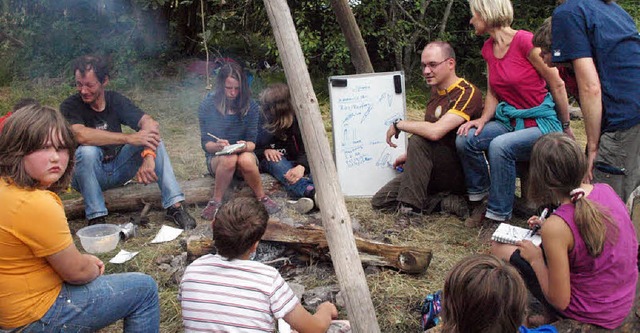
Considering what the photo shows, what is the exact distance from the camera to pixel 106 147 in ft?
16.1

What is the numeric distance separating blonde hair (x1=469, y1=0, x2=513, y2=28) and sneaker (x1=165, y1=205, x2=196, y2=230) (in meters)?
2.61

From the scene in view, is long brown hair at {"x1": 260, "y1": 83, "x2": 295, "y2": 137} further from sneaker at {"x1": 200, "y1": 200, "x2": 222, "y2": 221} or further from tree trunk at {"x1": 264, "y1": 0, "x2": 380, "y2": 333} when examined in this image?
tree trunk at {"x1": 264, "y1": 0, "x2": 380, "y2": 333}

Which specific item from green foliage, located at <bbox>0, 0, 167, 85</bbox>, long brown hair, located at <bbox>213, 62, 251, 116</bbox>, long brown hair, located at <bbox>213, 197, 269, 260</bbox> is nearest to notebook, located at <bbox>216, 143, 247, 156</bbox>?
long brown hair, located at <bbox>213, 62, 251, 116</bbox>

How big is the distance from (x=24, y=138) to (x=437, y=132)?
118 inches

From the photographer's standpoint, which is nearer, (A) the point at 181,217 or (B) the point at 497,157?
(B) the point at 497,157

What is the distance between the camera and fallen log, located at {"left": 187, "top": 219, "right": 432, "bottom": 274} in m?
3.85

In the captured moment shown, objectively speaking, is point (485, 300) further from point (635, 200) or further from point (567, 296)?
point (635, 200)

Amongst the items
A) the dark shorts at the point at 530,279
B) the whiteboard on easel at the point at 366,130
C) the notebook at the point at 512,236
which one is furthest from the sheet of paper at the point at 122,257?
the dark shorts at the point at 530,279

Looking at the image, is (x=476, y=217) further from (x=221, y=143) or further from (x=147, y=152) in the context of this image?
(x=147, y=152)

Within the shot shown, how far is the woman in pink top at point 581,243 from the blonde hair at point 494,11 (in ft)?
6.30

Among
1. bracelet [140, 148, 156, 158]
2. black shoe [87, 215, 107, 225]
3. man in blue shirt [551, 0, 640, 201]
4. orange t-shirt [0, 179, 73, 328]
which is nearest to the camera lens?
orange t-shirt [0, 179, 73, 328]

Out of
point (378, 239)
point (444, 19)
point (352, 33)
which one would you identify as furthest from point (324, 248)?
point (444, 19)

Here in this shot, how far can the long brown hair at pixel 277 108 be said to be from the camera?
203 inches

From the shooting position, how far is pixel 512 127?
15.0 ft
